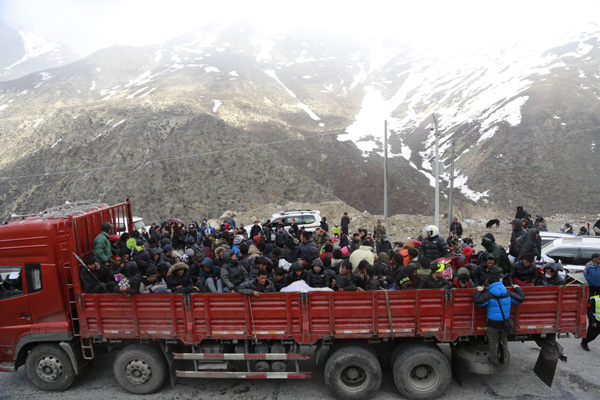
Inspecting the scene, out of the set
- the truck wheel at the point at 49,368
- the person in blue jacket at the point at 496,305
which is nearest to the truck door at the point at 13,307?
the truck wheel at the point at 49,368

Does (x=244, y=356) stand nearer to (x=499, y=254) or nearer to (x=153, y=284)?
(x=153, y=284)

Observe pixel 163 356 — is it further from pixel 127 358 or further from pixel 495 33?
pixel 495 33

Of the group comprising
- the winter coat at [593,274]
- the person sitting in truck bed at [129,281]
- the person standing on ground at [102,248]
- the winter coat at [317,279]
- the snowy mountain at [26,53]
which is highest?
the snowy mountain at [26,53]

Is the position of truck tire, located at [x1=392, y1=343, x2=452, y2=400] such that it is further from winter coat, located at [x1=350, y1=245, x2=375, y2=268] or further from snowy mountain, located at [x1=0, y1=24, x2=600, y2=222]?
snowy mountain, located at [x1=0, y1=24, x2=600, y2=222]

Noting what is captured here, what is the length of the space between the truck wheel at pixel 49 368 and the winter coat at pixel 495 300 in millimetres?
7230

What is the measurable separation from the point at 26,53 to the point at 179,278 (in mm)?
227527

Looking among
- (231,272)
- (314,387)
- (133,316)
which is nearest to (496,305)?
(314,387)

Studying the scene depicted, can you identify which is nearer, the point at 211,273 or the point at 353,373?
the point at 353,373

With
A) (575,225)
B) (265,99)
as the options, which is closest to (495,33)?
(265,99)

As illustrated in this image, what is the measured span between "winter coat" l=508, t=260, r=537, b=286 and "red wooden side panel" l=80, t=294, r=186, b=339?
6028 mm

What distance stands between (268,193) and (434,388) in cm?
2668

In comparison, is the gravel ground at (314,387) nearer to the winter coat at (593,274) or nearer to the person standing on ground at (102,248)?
the winter coat at (593,274)

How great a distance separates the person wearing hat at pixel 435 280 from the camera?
5.93m

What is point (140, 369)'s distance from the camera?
20.2 ft
